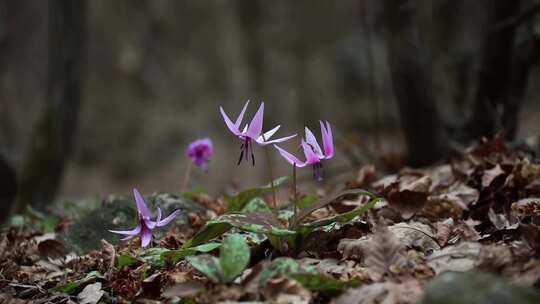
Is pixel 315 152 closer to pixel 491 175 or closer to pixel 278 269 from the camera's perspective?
pixel 278 269

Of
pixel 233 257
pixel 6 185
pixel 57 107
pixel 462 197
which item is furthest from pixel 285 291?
pixel 57 107

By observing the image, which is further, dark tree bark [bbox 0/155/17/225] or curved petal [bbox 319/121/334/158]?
dark tree bark [bbox 0/155/17/225]

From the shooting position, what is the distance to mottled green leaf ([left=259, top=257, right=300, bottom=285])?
1.64 m

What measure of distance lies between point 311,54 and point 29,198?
447 inches

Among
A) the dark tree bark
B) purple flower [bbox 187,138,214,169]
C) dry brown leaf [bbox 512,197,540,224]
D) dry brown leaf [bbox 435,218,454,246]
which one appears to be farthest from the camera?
the dark tree bark

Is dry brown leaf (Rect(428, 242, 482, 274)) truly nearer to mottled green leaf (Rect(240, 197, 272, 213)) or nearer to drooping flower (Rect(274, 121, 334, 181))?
drooping flower (Rect(274, 121, 334, 181))

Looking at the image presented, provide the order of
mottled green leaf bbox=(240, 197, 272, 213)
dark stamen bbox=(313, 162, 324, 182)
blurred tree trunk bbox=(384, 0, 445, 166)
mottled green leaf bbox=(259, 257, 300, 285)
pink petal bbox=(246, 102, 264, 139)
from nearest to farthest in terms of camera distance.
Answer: mottled green leaf bbox=(259, 257, 300, 285) → pink petal bbox=(246, 102, 264, 139) → dark stamen bbox=(313, 162, 324, 182) → mottled green leaf bbox=(240, 197, 272, 213) → blurred tree trunk bbox=(384, 0, 445, 166)

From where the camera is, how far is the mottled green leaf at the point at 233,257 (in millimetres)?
1646

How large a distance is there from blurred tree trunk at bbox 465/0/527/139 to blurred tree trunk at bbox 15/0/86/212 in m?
3.29

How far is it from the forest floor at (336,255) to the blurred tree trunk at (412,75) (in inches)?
54.1

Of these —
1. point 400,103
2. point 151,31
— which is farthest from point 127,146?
point 400,103

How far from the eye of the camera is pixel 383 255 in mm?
1706

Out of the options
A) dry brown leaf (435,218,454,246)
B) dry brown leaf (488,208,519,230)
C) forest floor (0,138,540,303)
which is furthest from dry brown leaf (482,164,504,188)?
dry brown leaf (435,218,454,246)

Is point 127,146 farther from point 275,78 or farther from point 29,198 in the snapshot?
point 29,198
